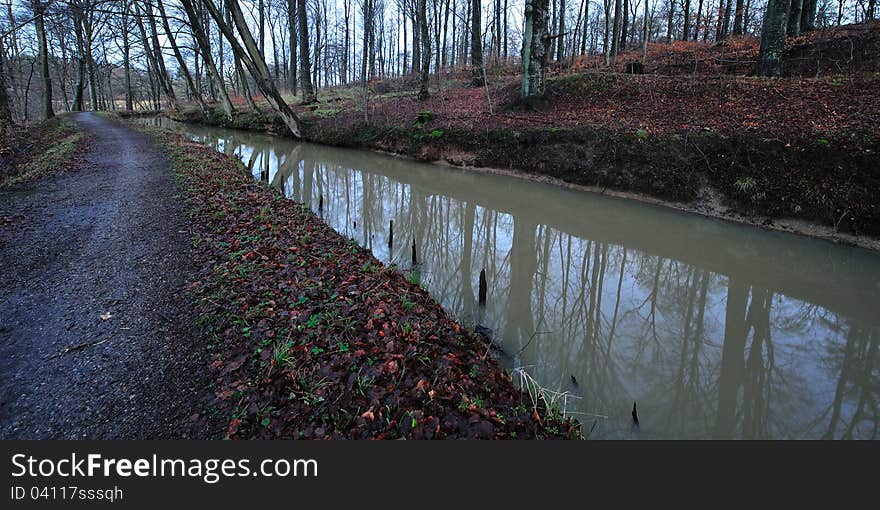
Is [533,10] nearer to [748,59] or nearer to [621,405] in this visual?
[748,59]

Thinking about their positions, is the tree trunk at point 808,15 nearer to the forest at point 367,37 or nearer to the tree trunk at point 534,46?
the forest at point 367,37

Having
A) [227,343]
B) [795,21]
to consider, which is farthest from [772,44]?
[227,343]

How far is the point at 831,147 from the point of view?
8719 millimetres

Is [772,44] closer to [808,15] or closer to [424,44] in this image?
[808,15]

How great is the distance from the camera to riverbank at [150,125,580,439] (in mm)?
3104

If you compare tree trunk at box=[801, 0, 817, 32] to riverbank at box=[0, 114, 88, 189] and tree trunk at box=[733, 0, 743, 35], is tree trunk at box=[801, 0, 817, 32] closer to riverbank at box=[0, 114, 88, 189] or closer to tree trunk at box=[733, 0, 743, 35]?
tree trunk at box=[733, 0, 743, 35]

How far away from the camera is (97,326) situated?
4148 mm

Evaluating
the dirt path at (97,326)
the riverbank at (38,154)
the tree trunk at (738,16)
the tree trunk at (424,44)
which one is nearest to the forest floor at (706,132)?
the tree trunk at (424,44)

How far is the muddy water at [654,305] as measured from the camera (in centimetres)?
430

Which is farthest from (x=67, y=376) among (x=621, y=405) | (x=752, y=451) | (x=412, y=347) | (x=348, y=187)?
(x=348, y=187)

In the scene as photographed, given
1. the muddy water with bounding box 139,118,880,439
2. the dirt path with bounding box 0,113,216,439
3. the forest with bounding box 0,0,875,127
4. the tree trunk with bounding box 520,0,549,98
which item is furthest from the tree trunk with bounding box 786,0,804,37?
the dirt path with bounding box 0,113,216,439

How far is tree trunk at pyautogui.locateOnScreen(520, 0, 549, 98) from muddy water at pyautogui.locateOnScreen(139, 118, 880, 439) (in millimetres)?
6072

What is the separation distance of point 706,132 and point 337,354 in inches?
434

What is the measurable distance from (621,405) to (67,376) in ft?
Answer: 16.3
